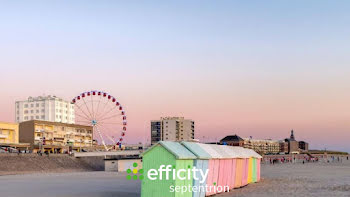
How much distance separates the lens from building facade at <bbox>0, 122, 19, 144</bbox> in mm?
102312

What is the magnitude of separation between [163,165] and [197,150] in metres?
3.28

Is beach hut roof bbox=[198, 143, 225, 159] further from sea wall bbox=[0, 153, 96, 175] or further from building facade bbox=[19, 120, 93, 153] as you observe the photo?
building facade bbox=[19, 120, 93, 153]

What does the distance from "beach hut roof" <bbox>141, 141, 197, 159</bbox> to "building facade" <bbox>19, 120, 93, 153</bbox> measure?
8552 centimetres

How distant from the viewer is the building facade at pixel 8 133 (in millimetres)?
102312

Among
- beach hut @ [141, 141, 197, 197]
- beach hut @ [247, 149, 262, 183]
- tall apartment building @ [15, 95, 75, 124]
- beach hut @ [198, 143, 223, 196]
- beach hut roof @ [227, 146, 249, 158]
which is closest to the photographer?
beach hut @ [141, 141, 197, 197]

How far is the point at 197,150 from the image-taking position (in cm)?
2639

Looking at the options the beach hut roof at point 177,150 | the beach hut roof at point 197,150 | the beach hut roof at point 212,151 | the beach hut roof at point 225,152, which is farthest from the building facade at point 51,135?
the beach hut roof at point 177,150

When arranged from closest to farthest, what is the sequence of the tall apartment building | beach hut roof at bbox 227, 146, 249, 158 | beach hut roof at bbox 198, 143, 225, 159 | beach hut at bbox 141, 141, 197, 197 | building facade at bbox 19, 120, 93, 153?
beach hut at bbox 141, 141, 197, 197 < beach hut roof at bbox 198, 143, 225, 159 < beach hut roof at bbox 227, 146, 249, 158 < building facade at bbox 19, 120, 93, 153 < the tall apartment building

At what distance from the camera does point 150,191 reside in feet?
79.7

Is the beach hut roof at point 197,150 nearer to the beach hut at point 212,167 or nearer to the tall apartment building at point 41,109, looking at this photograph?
the beach hut at point 212,167

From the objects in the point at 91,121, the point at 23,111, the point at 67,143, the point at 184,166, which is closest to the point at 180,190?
the point at 184,166

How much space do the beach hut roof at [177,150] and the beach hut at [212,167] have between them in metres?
2.66

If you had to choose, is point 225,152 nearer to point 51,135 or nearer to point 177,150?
point 177,150

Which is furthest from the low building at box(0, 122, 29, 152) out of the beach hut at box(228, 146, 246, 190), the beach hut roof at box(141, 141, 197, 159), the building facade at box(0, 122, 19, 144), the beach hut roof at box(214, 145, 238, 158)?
the beach hut roof at box(141, 141, 197, 159)
